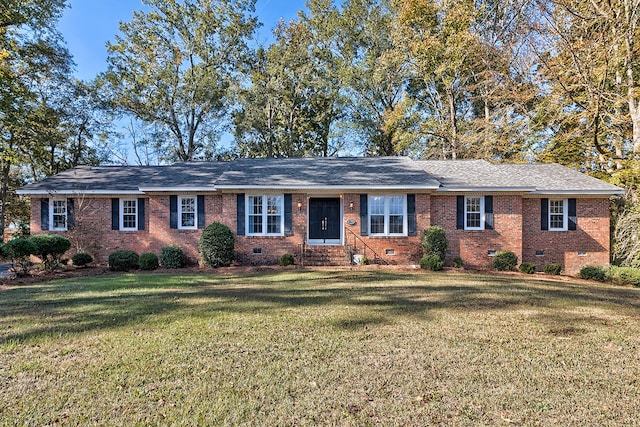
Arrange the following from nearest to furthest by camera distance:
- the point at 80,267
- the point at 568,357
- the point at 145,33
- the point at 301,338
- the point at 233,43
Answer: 1. the point at 568,357
2. the point at 301,338
3. the point at 80,267
4. the point at 145,33
5. the point at 233,43

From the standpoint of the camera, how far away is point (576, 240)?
44.4ft

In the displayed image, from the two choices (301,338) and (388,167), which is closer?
(301,338)

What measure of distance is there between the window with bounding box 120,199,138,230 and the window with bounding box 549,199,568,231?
58.3 feet

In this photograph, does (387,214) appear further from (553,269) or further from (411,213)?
(553,269)

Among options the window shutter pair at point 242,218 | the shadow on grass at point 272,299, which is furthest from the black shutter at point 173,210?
the shadow on grass at point 272,299

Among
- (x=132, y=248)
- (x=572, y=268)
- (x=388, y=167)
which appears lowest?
(x=572, y=268)

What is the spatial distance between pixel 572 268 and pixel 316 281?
11319mm

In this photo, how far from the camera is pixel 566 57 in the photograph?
1380 cm

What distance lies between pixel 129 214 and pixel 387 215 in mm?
11205

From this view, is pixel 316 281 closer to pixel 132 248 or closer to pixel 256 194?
pixel 256 194

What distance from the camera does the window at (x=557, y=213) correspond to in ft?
44.8

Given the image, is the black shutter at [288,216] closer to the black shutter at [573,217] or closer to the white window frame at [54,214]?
the white window frame at [54,214]

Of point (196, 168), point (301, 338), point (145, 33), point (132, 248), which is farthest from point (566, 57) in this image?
point (145, 33)

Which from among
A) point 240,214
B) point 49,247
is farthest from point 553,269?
point 49,247
